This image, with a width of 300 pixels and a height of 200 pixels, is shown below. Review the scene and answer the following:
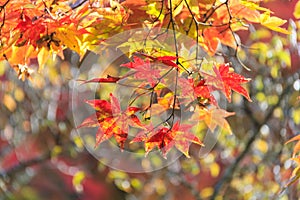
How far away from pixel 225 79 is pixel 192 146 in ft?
5.41

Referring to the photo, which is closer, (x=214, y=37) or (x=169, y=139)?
(x=169, y=139)

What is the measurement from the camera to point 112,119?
3.46 ft

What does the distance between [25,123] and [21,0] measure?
6.32ft

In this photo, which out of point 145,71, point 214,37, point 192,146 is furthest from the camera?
point 192,146

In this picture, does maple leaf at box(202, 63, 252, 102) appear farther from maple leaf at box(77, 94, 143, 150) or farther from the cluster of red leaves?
maple leaf at box(77, 94, 143, 150)

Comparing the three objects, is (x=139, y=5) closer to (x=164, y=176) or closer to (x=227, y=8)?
(x=227, y=8)

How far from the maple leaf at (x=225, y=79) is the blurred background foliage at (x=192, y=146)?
1.18m

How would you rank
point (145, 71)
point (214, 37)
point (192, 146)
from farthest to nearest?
point (192, 146), point (214, 37), point (145, 71)

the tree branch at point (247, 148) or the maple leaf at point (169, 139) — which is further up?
the maple leaf at point (169, 139)

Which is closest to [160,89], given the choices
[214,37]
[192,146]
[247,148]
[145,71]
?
[145,71]

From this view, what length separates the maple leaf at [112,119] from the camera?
103 cm

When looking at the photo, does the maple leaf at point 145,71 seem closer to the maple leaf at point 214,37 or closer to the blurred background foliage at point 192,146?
the maple leaf at point 214,37

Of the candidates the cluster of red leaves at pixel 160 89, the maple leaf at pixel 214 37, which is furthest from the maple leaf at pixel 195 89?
the maple leaf at pixel 214 37

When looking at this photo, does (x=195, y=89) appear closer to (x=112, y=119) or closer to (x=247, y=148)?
(x=112, y=119)
